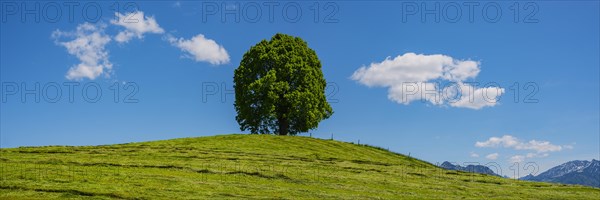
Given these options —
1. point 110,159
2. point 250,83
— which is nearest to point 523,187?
point 110,159

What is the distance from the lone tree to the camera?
217 feet

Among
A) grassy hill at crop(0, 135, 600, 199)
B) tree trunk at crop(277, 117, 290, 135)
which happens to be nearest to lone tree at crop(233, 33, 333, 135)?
tree trunk at crop(277, 117, 290, 135)

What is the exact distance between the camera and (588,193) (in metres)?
37.8

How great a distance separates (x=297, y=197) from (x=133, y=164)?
15189 mm

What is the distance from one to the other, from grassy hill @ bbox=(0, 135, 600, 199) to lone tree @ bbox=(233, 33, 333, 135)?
1426 cm

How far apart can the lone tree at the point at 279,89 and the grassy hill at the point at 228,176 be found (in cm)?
1426

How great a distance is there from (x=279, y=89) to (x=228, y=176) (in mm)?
32901

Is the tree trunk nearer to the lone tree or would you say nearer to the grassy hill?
the lone tree

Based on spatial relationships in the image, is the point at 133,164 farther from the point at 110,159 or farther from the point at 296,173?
the point at 296,173

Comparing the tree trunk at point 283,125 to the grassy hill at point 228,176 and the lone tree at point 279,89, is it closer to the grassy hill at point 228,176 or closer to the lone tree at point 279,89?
the lone tree at point 279,89

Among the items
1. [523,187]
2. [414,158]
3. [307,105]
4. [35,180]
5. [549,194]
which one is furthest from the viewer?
[307,105]

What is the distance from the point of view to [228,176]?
110 ft

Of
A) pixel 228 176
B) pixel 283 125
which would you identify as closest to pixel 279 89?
pixel 283 125

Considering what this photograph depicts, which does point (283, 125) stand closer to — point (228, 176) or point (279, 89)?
point (279, 89)
